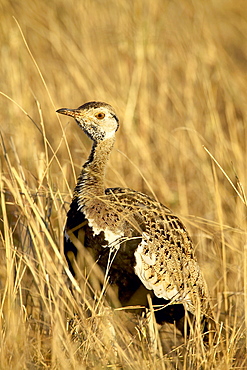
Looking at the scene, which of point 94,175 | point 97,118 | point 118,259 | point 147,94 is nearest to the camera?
point 118,259

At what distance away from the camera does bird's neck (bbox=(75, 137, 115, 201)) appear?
10.9 feet

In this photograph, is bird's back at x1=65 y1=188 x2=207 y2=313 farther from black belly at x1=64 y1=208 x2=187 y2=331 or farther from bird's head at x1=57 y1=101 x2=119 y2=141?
bird's head at x1=57 y1=101 x2=119 y2=141

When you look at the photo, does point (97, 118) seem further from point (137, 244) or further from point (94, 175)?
point (137, 244)

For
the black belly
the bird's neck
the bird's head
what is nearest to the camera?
the black belly

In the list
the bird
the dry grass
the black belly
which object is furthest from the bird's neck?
the dry grass

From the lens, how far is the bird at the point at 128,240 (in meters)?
3.20

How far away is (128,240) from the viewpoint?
3211 millimetres

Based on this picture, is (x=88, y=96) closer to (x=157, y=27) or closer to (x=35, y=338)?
(x=157, y=27)

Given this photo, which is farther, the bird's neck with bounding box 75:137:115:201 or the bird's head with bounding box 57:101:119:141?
the bird's head with bounding box 57:101:119:141

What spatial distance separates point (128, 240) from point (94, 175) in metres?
0.43

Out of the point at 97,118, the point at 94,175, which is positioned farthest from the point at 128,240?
the point at 97,118

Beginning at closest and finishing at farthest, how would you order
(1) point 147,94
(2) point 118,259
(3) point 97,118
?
(2) point 118,259, (3) point 97,118, (1) point 147,94

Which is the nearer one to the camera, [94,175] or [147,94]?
[94,175]

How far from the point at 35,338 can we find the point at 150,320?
0.59 metres
